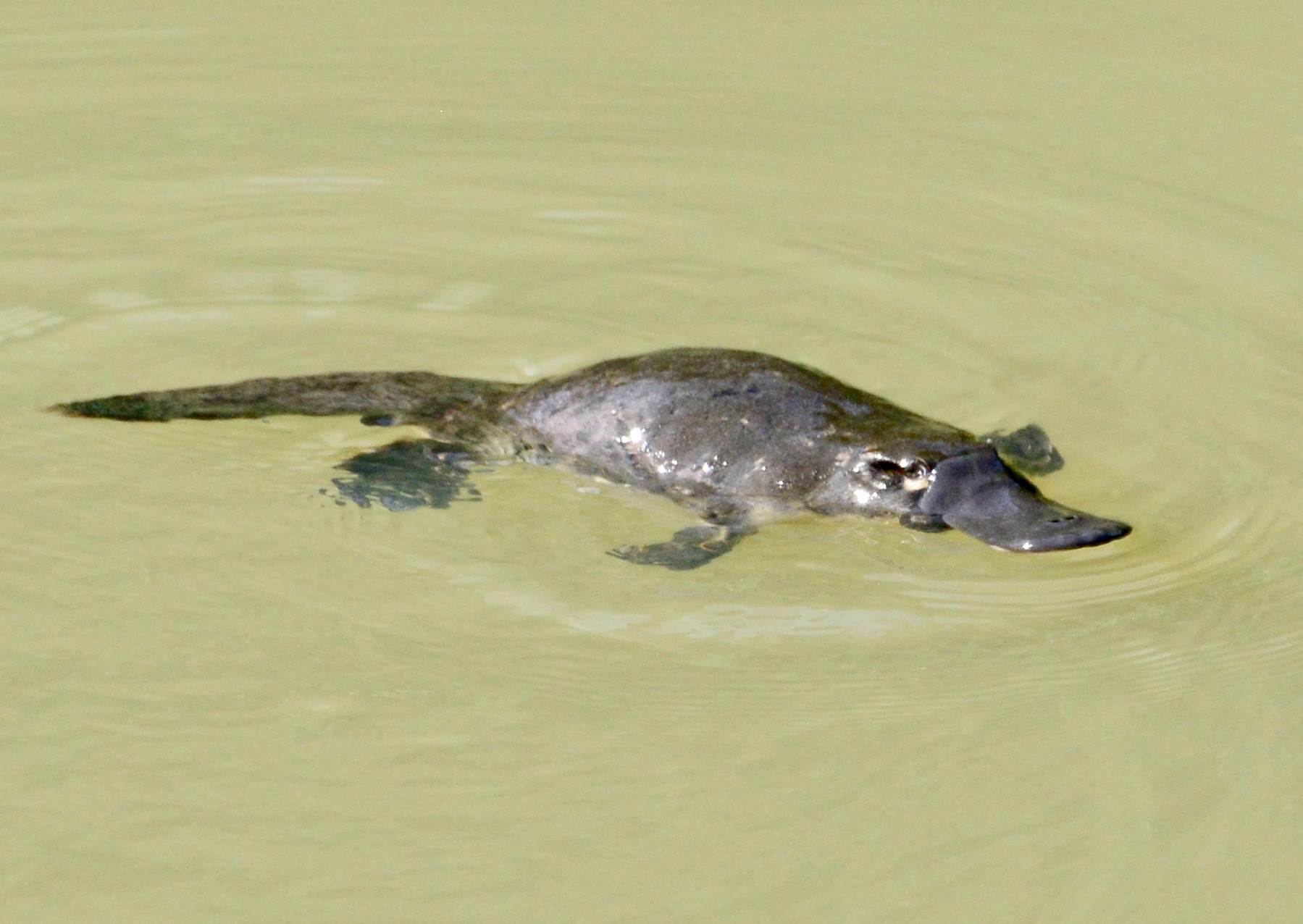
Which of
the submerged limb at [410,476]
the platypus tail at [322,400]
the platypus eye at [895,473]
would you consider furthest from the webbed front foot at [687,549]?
the platypus tail at [322,400]

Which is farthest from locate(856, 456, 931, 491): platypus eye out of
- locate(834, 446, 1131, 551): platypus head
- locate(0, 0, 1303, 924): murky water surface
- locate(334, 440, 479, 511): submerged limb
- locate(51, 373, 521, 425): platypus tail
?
locate(51, 373, 521, 425): platypus tail

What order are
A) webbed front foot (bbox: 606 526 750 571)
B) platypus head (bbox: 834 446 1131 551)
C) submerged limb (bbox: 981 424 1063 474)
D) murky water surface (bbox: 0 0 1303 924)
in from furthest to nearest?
submerged limb (bbox: 981 424 1063 474), platypus head (bbox: 834 446 1131 551), webbed front foot (bbox: 606 526 750 571), murky water surface (bbox: 0 0 1303 924)

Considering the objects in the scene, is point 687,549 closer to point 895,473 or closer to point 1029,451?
point 895,473

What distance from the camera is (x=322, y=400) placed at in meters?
5.98

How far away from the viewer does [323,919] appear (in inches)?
144

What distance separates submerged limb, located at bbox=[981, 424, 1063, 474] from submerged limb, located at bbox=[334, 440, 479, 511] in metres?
1.70

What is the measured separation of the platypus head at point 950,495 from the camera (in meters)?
5.28

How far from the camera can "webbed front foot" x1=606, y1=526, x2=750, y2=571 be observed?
5.09m

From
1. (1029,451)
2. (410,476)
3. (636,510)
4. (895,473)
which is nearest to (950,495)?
(895,473)

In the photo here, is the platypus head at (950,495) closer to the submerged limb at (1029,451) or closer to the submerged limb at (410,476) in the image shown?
the submerged limb at (1029,451)

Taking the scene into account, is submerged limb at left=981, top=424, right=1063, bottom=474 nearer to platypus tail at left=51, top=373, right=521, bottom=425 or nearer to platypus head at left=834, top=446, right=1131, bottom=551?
platypus head at left=834, top=446, right=1131, bottom=551

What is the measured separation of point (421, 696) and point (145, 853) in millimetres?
847

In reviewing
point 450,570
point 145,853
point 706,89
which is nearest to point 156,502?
point 450,570

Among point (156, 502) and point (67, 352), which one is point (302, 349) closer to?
point (67, 352)
